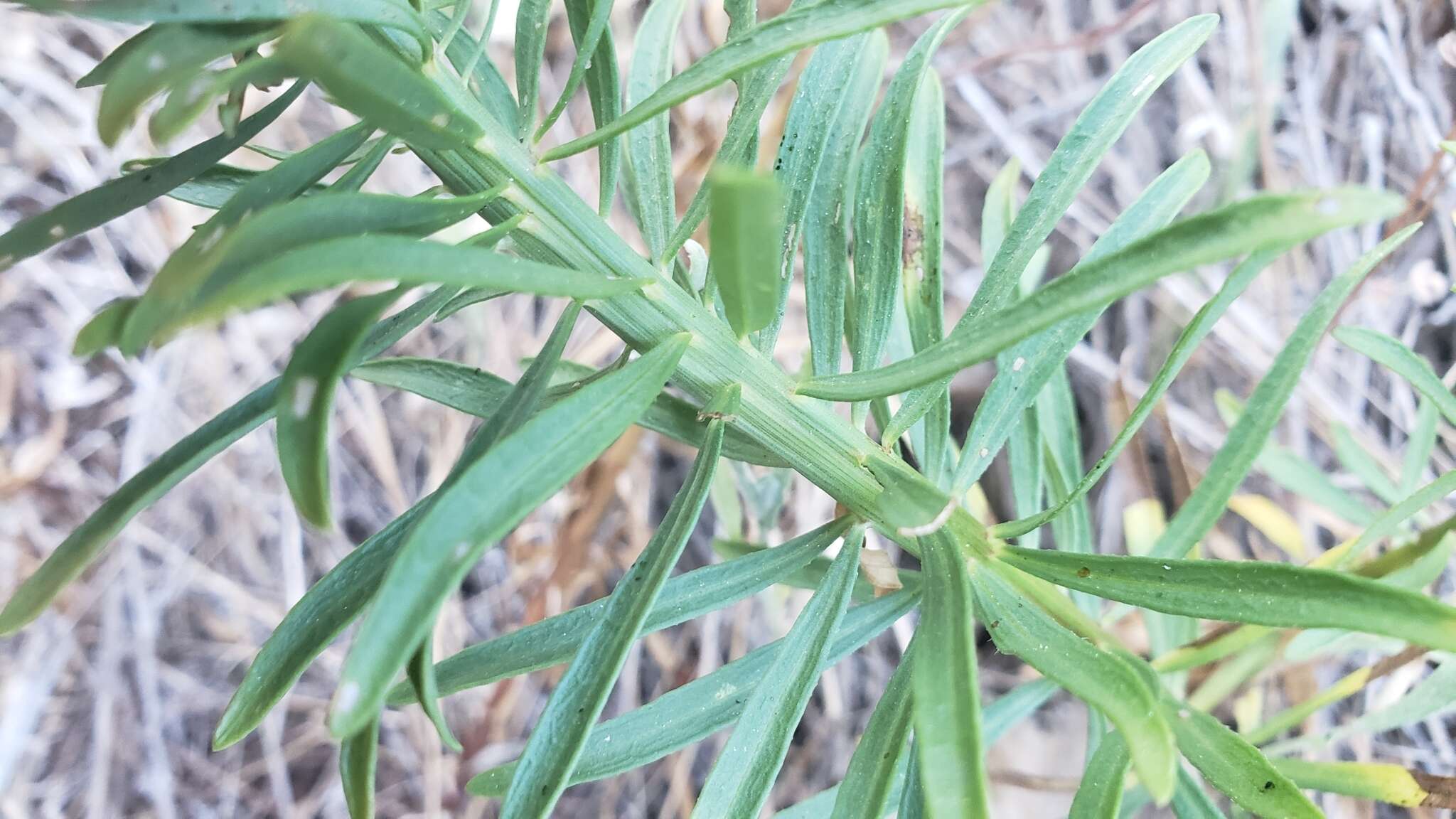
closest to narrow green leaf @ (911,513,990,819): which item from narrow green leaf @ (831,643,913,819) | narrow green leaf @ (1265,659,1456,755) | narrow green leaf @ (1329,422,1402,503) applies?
narrow green leaf @ (831,643,913,819)

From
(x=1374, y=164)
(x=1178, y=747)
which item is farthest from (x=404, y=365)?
(x=1374, y=164)

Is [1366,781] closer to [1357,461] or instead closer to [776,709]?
[1357,461]

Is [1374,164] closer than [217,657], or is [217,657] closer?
[1374,164]

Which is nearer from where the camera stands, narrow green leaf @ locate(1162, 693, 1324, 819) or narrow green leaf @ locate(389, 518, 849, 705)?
narrow green leaf @ locate(1162, 693, 1324, 819)

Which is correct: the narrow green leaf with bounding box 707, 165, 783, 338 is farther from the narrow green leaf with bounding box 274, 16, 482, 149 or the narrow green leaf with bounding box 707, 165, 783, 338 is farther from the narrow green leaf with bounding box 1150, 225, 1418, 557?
the narrow green leaf with bounding box 1150, 225, 1418, 557

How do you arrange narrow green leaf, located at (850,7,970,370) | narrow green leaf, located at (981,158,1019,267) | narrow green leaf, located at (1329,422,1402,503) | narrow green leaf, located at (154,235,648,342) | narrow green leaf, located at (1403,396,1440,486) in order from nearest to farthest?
narrow green leaf, located at (154,235,648,342) < narrow green leaf, located at (850,7,970,370) < narrow green leaf, located at (981,158,1019,267) < narrow green leaf, located at (1403,396,1440,486) < narrow green leaf, located at (1329,422,1402,503)

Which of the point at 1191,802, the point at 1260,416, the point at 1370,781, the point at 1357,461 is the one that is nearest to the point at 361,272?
the point at 1260,416

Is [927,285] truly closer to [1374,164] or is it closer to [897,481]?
[897,481]
